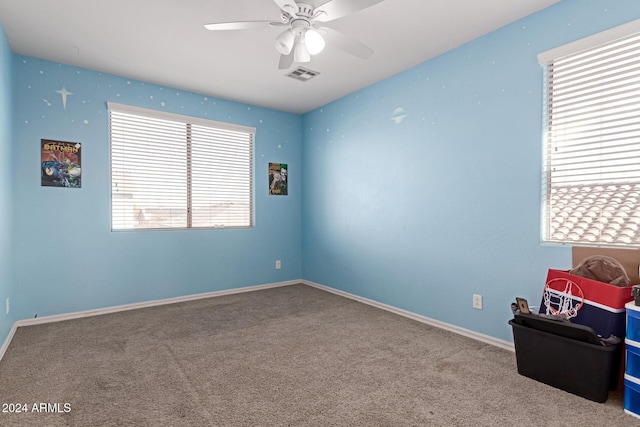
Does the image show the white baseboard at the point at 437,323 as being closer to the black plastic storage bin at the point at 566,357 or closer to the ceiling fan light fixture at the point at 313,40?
the black plastic storage bin at the point at 566,357

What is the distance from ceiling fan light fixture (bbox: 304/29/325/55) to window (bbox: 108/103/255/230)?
247cm

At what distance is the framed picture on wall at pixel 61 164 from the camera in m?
3.33

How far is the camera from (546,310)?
7.31 ft

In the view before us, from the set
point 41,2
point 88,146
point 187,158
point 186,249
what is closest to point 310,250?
point 186,249

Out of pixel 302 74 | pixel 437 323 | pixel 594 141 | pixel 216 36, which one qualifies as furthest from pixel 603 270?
pixel 216 36

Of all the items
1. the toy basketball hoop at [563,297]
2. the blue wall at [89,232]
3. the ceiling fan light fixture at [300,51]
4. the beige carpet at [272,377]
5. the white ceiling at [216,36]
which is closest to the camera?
the beige carpet at [272,377]

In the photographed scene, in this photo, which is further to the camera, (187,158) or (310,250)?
(310,250)

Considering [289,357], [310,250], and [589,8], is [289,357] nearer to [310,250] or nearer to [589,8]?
[310,250]

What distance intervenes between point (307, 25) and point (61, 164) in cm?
287

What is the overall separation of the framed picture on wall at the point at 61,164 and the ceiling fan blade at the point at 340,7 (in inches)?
114

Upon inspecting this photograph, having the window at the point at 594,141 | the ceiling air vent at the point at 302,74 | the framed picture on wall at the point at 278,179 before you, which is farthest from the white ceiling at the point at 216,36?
the framed picture on wall at the point at 278,179

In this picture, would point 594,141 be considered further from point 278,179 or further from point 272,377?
point 278,179

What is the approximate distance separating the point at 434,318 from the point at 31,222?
156 inches

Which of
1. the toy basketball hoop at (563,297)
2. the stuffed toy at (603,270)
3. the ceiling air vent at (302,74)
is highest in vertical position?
Result: the ceiling air vent at (302,74)
